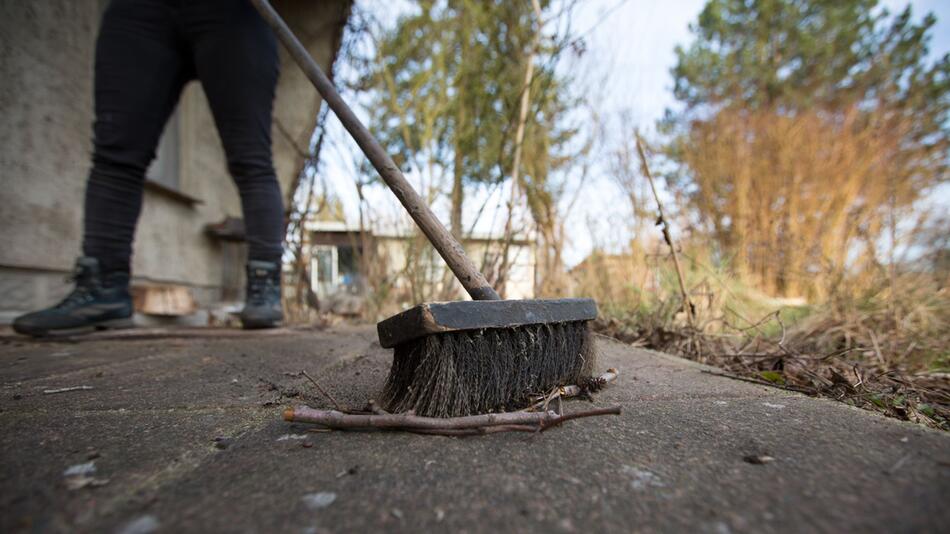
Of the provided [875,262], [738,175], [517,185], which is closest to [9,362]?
[517,185]

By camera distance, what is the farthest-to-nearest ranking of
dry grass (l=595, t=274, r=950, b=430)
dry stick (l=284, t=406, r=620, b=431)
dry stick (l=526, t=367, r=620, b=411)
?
dry grass (l=595, t=274, r=950, b=430)
dry stick (l=526, t=367, r=620, b=411)
dry stick (l=284, t=406, r=620, b=431)

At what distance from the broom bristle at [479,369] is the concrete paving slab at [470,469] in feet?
0.34

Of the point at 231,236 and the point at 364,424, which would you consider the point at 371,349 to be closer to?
the point at 364,424

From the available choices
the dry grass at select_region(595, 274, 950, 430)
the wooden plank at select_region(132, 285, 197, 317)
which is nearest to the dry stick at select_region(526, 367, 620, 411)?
the dry grass at select_region(595, 274, 950, 430)

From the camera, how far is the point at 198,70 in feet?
6.55

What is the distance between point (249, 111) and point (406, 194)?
1.28m

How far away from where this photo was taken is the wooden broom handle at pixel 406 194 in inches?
43.6

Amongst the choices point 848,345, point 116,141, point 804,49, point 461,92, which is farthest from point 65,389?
point 804,49

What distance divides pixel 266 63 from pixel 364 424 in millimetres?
1941

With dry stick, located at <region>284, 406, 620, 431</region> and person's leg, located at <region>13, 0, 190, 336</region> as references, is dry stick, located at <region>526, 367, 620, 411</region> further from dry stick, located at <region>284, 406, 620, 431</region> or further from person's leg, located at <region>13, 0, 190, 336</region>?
person's leg, located at <region>13, 0, 190, 336</region>

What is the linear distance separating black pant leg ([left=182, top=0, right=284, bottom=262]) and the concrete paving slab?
115 centimetres

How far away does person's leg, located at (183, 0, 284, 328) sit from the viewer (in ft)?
6.34

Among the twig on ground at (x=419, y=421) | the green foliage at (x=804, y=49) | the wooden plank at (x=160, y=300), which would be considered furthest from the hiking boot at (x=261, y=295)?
the green foliage at (x=804, y=49)

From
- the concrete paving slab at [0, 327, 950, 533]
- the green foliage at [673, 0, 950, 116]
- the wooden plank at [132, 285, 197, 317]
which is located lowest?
the concrete paving slab at [0, 327, 950, 533]
